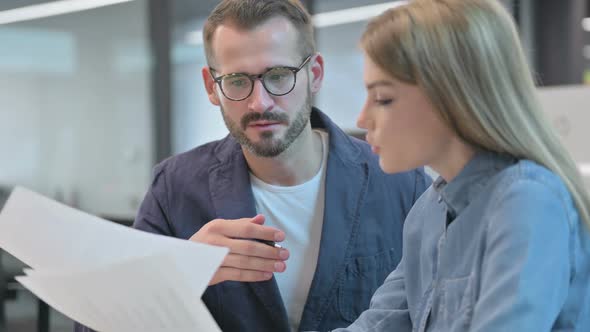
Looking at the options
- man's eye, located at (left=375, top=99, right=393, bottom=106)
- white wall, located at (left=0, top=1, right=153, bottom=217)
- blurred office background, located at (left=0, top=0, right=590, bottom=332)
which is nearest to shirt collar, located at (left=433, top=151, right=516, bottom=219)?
man's eye, located at (left=375, top=99, right=393, bottom=106)

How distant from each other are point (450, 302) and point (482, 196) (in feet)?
0.38

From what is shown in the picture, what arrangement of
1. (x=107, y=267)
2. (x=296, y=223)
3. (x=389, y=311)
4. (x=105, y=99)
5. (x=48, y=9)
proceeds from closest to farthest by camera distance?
(x=107, y=267) → (x=389, y=311) → (x=296, y=223) → (x=48, y=9) → (x=105, y=99)

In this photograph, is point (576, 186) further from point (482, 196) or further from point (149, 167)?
point (149, 167)

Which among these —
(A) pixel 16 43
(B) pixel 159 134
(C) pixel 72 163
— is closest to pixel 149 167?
(B) pixel 159 134

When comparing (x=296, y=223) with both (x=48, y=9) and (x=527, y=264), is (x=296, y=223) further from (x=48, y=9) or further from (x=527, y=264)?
(x=48, y=9)

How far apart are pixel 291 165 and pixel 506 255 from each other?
28.5 inches

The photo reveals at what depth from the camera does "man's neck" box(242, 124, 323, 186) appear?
4.54ft

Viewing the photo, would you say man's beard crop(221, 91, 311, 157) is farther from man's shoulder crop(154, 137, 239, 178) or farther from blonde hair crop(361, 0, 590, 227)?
blonde hair crop(361, 0, 590, 227)

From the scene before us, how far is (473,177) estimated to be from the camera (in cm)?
80

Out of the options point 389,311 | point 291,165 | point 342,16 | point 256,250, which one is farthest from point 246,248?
point 342,16

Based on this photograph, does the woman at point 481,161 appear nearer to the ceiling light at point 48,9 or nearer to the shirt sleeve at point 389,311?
the shirt sleeve at point 389,311

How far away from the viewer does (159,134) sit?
12.8 feet

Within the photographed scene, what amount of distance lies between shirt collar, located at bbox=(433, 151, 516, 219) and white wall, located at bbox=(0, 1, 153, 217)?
2.75m

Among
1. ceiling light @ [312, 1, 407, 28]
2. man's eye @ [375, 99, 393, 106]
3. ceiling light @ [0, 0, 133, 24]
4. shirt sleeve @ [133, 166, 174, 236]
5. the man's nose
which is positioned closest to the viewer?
Answer: man's eye @ [375, 99, 393, 106]
